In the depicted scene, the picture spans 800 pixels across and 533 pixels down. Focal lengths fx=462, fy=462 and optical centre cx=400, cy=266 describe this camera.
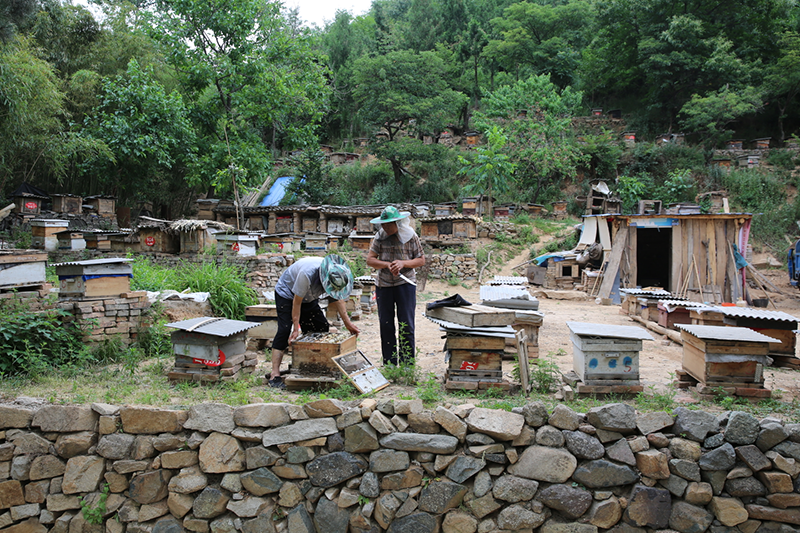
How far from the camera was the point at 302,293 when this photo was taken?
15.5 feet

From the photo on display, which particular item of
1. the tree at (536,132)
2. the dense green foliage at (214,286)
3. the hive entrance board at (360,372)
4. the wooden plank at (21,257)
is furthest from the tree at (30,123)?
the tree at (536,132)

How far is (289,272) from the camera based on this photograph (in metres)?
5.01

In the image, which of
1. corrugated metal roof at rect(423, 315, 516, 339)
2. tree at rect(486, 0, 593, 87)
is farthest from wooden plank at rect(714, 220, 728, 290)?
tree at rect(486, 0, 593, 87)

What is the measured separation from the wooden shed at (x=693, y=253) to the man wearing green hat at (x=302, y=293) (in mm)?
10449

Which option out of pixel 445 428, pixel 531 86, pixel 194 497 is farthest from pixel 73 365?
pixel 531 86

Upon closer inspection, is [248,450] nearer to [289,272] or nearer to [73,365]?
[289,272]

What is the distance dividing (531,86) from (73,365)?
27.0 m

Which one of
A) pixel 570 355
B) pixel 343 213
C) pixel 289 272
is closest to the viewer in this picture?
pixel 289 272

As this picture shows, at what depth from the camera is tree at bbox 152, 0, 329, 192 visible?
18812 millimetres

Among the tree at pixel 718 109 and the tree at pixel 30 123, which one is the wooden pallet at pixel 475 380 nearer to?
the tree at pixel 30 123

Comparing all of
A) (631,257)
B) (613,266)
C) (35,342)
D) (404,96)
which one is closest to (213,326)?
(35,342)

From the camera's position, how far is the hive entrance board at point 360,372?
14.3ft

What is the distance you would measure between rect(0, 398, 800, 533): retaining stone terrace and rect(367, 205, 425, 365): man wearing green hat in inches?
41.8

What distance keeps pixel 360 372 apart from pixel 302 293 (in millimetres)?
1011
